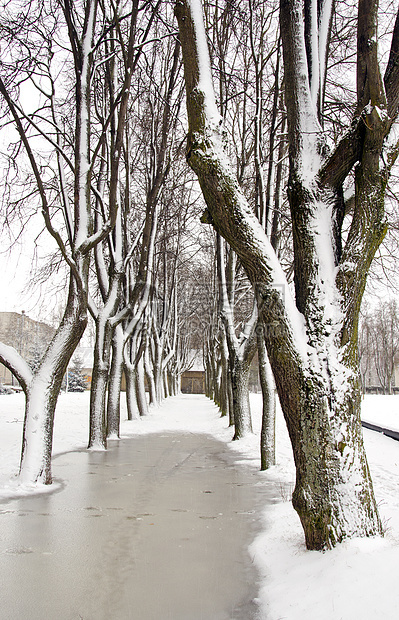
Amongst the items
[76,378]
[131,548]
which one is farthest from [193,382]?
[131,548]

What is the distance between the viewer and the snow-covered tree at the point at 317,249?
366cm

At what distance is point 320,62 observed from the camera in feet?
16.7

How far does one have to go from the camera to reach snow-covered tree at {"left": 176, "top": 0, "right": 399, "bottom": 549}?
366 centimetres

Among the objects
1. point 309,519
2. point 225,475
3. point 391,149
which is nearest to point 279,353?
point 309,519

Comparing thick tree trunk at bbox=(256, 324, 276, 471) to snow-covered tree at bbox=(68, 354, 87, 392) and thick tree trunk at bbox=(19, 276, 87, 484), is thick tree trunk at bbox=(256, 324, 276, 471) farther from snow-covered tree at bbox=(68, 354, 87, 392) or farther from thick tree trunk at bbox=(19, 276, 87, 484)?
snow-covered tree at bbox=(68, 354, 87, 392)

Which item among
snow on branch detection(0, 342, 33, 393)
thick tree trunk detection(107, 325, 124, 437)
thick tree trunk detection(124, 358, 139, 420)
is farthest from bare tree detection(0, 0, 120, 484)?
thick tree trunk detection(124, 358, 139, 420)

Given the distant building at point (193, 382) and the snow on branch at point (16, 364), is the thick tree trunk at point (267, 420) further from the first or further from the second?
the distant building at point (193, 382)

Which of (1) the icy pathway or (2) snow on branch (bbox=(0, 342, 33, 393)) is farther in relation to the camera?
(2) snow on branch (bbox=(0, 342, 33, 393))

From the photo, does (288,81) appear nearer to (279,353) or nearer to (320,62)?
(320,62)

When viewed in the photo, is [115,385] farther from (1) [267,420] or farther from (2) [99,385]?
(1) [267,420]

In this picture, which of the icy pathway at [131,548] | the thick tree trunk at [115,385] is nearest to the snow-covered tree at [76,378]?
the thick tree trunk at [115,385]

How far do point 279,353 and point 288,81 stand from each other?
8.71ft

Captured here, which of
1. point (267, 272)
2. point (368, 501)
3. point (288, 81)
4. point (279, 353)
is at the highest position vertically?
point (288, 81)

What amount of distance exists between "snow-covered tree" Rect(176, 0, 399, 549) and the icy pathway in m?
0.88
